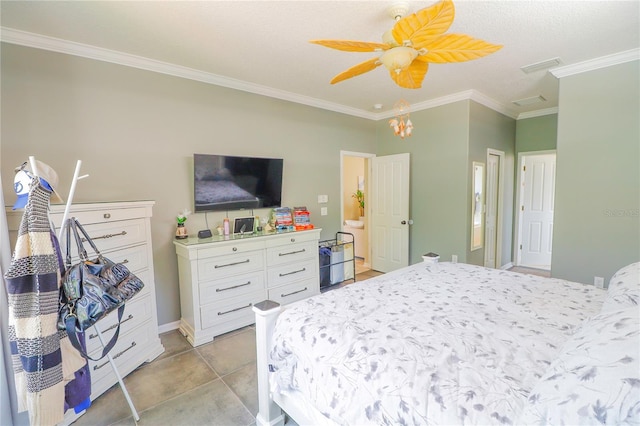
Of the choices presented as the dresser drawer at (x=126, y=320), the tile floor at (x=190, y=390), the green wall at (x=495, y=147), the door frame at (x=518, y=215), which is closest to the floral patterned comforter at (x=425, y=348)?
the tile floor at (x=190, y=390)

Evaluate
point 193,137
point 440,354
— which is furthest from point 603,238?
point 193,137

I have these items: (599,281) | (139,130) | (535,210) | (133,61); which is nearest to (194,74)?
(133,61)

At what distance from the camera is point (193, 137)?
3.13 meters

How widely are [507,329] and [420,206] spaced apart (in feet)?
10.7

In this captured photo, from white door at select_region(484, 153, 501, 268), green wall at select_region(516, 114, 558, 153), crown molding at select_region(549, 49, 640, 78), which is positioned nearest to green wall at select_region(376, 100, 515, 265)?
white door at select_region(484, 153, 501, 268)

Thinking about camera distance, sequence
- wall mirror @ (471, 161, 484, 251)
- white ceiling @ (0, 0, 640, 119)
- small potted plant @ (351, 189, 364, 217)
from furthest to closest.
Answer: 1. small potted plant @ (351, 189, 364, 217)
2. wall mirror @ (471, 161, 484, 251)
3. white ceiling @ (0, 0, 640, 119)

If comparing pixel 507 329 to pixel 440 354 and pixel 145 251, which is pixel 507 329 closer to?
pixel 440 354

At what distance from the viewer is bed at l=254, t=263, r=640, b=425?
0.81 m

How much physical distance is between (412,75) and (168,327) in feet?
10.6

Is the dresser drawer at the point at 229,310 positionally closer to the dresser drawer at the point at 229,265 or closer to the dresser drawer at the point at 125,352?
the dresser drawer at the point at 229,265

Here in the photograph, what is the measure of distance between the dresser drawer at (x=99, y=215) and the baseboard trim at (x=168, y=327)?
1.27m

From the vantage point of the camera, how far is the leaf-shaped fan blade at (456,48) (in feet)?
5.27

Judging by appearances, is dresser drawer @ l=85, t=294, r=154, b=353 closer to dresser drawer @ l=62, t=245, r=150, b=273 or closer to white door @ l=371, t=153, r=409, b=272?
dresser drawer @ l=62, t=245, r=150, b=273

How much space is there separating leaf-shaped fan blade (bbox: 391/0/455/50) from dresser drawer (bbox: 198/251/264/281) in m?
2.31
